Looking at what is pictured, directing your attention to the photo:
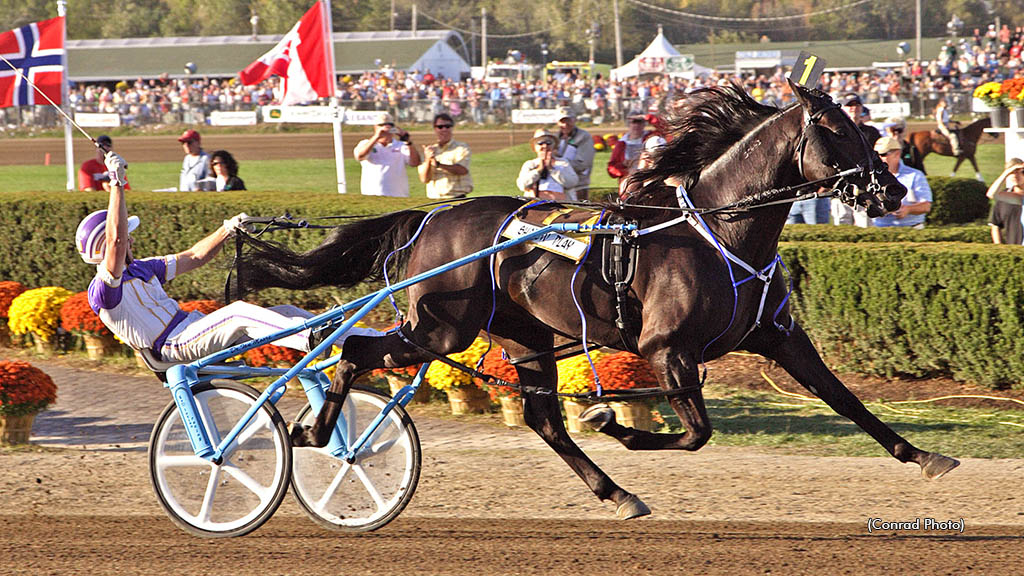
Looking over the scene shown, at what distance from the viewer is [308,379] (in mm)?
5047

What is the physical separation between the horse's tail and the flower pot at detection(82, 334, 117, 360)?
4.43 meters

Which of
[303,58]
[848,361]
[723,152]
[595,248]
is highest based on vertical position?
[303,58]

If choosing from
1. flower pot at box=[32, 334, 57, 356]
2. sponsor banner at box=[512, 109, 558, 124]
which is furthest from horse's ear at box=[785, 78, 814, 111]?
sponsor banner at box=[512, 109, 558, 124]

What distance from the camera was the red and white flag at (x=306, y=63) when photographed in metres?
13.2

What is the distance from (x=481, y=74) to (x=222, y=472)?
49.1 meters

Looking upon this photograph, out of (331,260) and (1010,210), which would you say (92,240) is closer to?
(331,260)

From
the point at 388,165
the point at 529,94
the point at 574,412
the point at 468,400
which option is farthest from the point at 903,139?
the point at 529,94

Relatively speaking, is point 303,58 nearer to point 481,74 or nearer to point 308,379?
point 308,379

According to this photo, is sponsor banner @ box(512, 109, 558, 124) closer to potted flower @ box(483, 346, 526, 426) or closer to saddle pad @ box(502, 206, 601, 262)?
potted flower @ box(483, 346, 526, 426)

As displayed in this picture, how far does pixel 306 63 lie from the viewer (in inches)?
527

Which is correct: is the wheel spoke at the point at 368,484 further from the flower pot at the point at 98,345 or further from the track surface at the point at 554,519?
the flower pot at the point at 98,345

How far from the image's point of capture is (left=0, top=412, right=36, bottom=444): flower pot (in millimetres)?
6777

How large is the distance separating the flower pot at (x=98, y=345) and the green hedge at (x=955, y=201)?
934 cm

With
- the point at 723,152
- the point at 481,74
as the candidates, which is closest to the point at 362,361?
the point at 723,152
